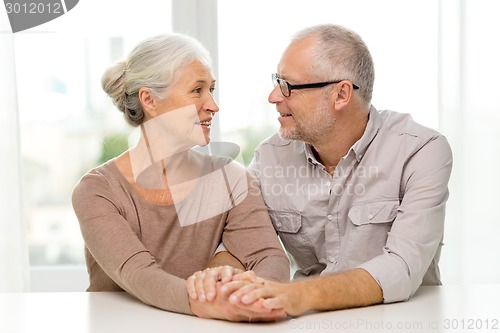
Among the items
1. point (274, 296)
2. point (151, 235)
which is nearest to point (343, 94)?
point (151, 235)

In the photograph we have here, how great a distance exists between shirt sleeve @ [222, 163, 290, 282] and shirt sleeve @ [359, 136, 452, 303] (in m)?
0.29

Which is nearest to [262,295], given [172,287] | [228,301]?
[228,301]

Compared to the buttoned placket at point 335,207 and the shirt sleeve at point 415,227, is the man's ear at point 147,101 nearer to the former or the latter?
the buttoned placket at point 335,207

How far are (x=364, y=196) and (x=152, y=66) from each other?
688 millimetres

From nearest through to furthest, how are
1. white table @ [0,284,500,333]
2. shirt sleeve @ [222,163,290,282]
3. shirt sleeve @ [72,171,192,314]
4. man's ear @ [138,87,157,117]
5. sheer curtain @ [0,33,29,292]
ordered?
A: 1. white table @ [0,284,500,333]
2. shirt sleeve @ [72,171,192,314]
3. shirt sleeve @ [222,163,290,282]
4. man's ear @ [138,87,157,117]
5. sheer curtain @ [0,33,29,292]

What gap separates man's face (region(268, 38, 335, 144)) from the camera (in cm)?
223

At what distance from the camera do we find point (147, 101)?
7.24ft

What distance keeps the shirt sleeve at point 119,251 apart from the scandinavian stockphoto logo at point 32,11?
1.55 m

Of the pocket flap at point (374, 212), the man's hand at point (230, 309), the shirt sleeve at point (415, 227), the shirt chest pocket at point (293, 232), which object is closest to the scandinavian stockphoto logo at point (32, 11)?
the shirt chest pocket at point (293, 232)

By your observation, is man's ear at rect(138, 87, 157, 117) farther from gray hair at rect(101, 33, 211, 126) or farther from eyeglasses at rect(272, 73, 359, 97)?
eyeglasses at rect(272, 73, 359, 97)

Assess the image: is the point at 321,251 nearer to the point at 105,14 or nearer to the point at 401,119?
the point at 401,119

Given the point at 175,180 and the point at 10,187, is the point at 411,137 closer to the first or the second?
the point at 175,180

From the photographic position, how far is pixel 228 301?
1.67m

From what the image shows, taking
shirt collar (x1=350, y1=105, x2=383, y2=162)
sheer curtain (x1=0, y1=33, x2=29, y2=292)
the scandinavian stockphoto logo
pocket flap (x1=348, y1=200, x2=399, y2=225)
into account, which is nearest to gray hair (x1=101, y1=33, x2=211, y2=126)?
shirt collar (x1=350, y1=105, x2=383, y2=162)
